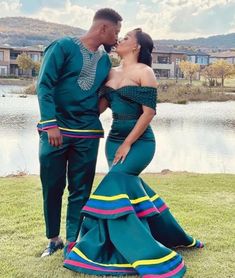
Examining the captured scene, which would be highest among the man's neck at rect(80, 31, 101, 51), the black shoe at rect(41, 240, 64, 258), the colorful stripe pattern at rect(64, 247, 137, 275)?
the man's neck at rect(80, 31, 101, 51)

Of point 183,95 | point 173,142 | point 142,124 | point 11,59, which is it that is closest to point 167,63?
point 11,59

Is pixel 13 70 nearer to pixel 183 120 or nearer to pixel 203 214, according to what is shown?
pixel 183 120

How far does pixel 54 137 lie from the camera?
129 inches

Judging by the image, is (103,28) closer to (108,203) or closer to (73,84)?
Answer: (73,84)

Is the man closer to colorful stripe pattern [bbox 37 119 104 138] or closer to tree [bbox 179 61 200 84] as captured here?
colorful stripe pattern [bbox 37 119 104 138]

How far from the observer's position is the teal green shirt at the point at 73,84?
3293mm

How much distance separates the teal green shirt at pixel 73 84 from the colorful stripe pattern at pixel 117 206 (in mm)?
461

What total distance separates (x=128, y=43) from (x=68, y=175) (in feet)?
3.29

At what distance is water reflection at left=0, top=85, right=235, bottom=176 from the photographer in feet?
33.5

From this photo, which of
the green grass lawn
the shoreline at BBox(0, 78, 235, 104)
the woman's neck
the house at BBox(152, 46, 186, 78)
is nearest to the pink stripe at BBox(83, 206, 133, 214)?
the green grass lawn

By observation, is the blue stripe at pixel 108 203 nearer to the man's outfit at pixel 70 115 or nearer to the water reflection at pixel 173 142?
the man's outfit at pixel 70 115

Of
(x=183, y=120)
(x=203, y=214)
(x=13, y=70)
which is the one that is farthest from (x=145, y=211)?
(x=13, y=70)

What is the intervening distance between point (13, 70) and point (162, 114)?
3616 cm

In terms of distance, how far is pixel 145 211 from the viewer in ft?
11.0
